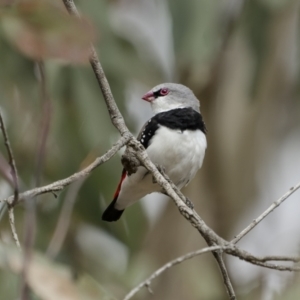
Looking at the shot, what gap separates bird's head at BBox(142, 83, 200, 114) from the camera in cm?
299

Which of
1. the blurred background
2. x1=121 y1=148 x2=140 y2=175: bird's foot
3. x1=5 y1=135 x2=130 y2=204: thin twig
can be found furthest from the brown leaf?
the blurred background

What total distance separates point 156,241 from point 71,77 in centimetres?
108

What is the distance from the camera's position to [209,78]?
3.85m

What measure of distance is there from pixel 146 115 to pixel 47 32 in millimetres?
2790

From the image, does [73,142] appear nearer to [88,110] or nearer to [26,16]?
[88,110]

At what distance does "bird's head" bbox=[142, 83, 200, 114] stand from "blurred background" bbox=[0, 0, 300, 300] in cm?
16

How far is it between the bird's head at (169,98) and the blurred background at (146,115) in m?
0.16

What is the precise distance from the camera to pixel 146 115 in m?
3.62

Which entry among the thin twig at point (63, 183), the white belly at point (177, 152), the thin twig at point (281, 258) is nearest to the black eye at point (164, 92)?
the white belly at point (177, 152)

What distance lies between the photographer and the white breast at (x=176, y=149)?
2.66m

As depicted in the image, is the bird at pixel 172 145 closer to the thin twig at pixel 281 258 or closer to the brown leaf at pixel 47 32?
the thin twig at pixel 281 258

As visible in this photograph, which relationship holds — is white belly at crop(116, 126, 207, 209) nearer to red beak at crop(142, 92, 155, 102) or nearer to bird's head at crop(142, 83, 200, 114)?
bird's head at crop(142, 83, 200, 114)

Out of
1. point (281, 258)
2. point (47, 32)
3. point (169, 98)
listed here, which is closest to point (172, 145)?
point (169, 98)

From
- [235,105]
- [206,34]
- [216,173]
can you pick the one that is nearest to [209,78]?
[235,105]
